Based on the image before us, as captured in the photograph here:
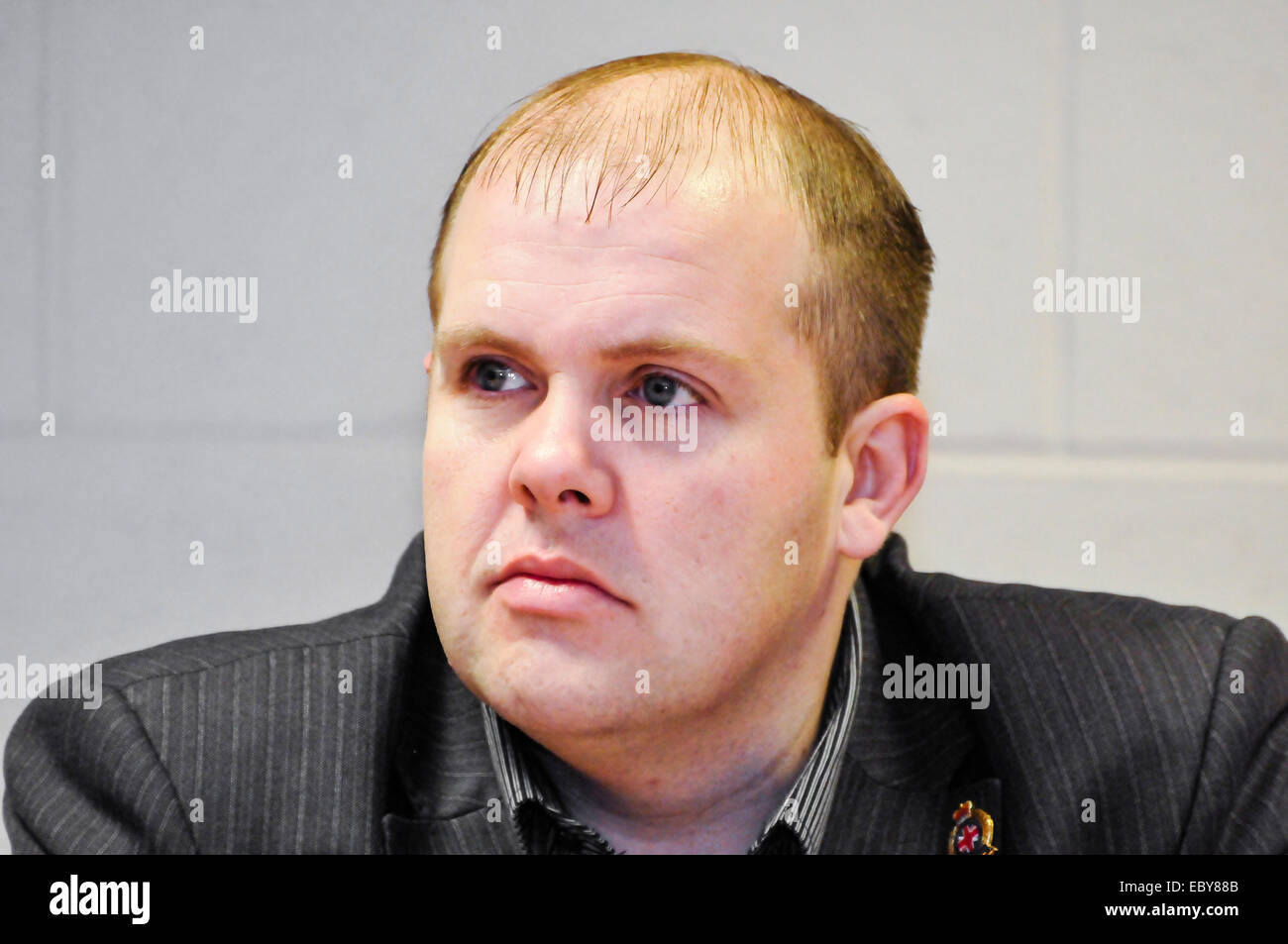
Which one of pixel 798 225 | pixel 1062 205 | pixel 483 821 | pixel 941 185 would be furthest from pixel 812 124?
pixel 483 821

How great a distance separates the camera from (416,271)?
8.07 feet

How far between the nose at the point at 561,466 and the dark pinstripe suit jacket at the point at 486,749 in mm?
476

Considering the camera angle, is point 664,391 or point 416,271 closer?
point 664,391

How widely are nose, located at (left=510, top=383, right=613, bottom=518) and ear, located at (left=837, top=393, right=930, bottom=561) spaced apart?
1.47 ft

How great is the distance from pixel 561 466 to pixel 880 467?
1.96 feet

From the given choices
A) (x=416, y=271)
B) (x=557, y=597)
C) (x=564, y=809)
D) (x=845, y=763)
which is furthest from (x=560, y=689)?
(x=416, y=271)

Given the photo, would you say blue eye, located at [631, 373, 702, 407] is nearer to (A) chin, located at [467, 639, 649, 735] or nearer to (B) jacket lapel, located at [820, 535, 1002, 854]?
(A) chin, located at [467, 639, 649, 735]

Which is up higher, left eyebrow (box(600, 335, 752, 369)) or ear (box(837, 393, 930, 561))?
left eyebrow (box(600, 335, 752, 369))

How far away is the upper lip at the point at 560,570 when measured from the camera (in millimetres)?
1553

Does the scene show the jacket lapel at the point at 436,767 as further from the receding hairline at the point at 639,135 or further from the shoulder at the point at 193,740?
the receding hairline at the point at 639,135

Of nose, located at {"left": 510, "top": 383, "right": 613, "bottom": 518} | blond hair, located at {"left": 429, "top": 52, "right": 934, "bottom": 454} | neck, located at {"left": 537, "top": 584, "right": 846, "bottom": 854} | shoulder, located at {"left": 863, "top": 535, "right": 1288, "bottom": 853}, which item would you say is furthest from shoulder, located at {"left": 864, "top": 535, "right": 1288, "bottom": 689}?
nose, located at {"left": 510, "top": 383, "right": 613, "bottom": 518}

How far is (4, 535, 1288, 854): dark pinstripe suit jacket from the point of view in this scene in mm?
1726

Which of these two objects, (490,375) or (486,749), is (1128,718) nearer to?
(486,749)
